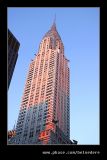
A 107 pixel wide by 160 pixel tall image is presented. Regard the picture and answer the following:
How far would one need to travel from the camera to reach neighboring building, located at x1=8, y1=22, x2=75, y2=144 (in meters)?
75.4

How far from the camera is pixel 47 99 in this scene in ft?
282

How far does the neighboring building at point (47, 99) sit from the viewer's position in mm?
75375

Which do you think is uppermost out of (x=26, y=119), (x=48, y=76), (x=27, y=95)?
(x=48, y=76)

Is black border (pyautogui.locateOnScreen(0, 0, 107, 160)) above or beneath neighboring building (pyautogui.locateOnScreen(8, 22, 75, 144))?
beneath

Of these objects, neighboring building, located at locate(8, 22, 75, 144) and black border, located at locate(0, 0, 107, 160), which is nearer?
black border, located at locate(0, 0, 107, 160)
